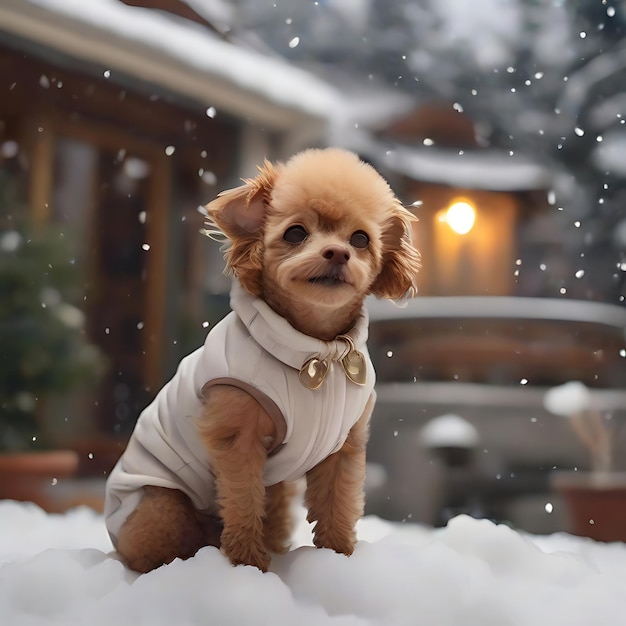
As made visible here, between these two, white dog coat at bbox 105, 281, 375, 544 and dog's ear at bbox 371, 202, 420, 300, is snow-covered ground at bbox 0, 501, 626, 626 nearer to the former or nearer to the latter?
white dog coat at bbox 105, 281, 375, 544

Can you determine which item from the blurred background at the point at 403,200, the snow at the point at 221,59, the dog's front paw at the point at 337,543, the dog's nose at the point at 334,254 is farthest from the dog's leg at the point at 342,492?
the snow at the point at 221,59

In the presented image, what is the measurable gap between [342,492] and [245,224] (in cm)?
31

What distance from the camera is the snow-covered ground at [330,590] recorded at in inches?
25.8

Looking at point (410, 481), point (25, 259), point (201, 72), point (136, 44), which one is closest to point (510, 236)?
point (410, 481)

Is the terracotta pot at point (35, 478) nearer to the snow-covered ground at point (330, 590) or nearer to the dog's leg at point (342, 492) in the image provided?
the snow-covered ground at point (330, 590)

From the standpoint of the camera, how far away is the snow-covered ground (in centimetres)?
66

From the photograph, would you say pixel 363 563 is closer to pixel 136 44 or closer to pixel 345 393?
pixel 345 393

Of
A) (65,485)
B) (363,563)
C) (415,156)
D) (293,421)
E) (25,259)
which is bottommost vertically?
(65,485)

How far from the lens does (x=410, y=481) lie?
1490 mm

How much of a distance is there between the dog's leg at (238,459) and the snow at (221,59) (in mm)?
877

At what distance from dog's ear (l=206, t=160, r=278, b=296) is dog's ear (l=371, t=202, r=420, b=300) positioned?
132 mm

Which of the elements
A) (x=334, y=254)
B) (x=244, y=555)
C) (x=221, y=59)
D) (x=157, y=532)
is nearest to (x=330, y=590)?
(x=244, y=555)

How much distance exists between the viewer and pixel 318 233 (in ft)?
2.40

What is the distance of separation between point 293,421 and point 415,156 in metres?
0.91
